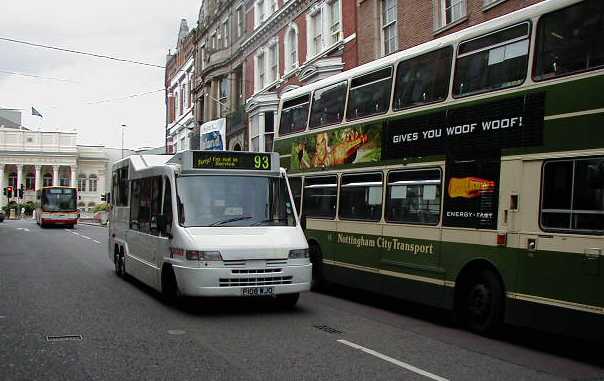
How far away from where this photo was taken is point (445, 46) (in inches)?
384

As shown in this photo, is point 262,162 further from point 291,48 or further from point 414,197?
point 291,48

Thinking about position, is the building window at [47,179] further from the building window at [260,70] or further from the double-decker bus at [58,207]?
the building window at [260,70]

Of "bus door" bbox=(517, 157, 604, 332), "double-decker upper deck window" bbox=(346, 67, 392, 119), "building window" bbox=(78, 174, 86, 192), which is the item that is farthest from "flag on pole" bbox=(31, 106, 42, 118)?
"bus door" bbox=(517, 157, 604, 332)

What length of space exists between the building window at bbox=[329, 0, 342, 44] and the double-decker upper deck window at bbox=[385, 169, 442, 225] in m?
15.5

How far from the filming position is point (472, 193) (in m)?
8.87

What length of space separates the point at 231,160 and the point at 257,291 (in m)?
2.25

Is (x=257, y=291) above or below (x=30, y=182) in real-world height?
below

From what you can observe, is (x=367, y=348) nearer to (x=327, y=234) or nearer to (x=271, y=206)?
(x=271, y=206)

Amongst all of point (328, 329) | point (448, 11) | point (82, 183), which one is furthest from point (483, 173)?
point (82, 183)

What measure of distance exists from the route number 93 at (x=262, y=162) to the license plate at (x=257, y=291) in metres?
2.12

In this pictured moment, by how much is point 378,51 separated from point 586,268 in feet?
52.0

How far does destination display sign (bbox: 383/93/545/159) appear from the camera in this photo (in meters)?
8.07

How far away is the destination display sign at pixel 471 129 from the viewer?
26.5 feet

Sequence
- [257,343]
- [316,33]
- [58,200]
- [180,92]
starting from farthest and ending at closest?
1. [180,92]
2. [58,200]
3. [316,33]
4. [257,343]
